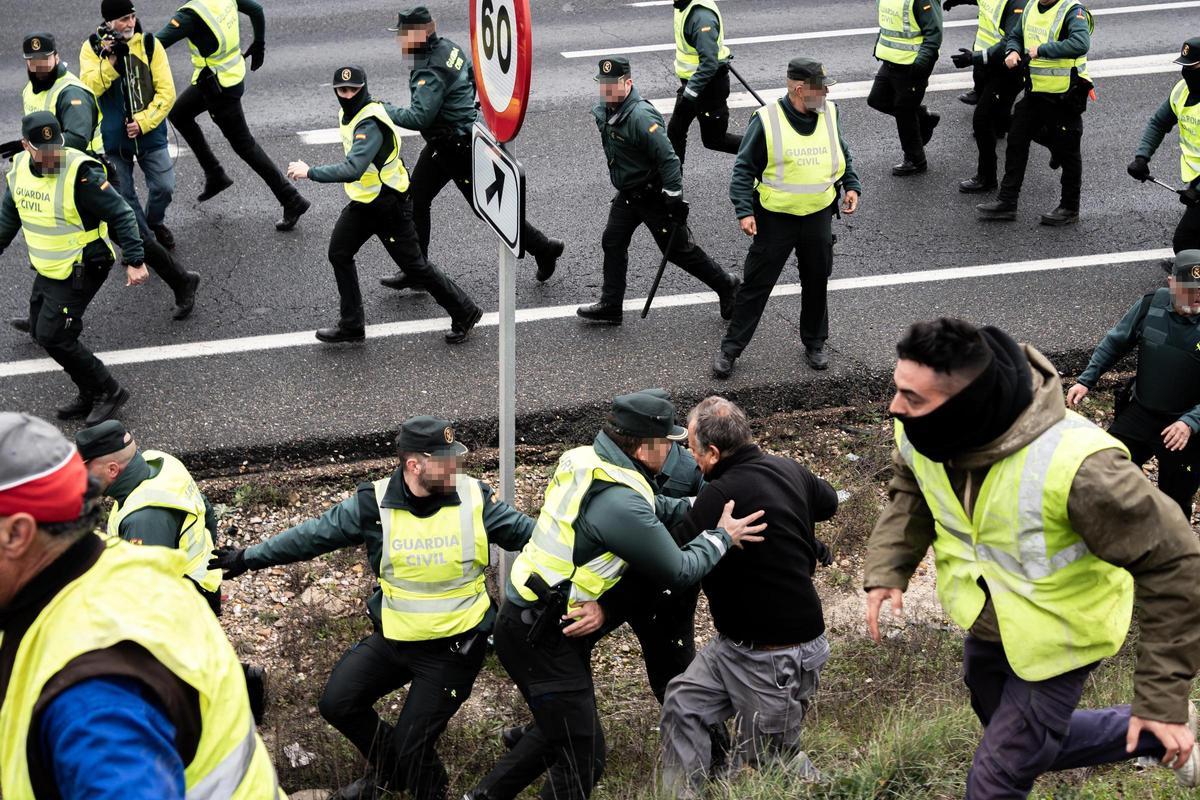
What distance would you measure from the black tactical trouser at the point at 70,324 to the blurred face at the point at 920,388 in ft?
17.1

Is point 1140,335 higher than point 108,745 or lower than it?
lower

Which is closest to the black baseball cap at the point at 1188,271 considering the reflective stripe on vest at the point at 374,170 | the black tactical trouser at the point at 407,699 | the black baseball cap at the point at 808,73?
the black baseball cap at the point at 808,73

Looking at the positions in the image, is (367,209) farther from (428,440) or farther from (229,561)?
(428,440)

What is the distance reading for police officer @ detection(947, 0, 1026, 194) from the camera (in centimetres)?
988

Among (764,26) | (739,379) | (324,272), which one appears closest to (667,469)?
(739,379)

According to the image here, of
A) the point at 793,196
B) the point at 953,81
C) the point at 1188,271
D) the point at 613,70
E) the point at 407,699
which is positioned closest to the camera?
the point at 407,699

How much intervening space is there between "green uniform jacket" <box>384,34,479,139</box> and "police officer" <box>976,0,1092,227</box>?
389 centimetres

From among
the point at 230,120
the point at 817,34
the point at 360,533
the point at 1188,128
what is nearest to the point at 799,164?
the point at 1188,128

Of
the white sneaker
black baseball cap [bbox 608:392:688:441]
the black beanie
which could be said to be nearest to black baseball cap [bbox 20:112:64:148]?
the black beanie

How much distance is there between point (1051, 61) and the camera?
364 inches

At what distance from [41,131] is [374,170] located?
1813 millimetres

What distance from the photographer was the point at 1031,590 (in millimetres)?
3549

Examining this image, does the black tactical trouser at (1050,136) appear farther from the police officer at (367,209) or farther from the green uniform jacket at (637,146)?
the police officer at (367,209)

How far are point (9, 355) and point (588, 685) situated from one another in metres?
4.88
